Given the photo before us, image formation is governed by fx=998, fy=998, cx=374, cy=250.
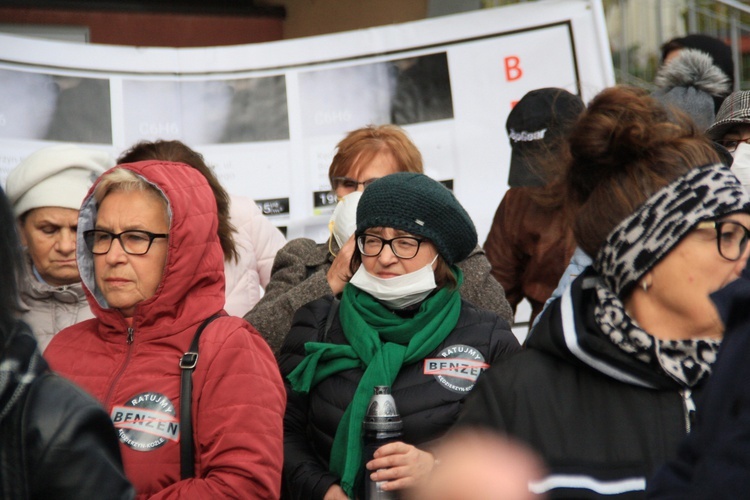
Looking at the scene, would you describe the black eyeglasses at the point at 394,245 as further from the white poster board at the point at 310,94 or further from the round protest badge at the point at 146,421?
the white poster board at the point at 310,94

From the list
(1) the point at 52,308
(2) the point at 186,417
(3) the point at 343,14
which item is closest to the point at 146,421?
(2) the point at 186,417

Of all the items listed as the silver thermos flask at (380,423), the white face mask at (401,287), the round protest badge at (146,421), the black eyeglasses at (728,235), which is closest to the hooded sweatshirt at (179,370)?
the round protest badge at (146,421)

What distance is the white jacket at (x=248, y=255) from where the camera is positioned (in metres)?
4.29

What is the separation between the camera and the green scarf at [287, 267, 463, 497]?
3115 mm

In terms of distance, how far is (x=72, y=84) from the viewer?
18.1 feet

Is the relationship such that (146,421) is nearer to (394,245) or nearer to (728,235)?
(394,245)

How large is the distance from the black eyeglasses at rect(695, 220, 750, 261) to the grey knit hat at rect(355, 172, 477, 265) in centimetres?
134

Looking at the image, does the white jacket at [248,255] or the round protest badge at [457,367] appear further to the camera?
the white jacket at [248,255]

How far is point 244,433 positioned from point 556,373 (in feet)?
3.22

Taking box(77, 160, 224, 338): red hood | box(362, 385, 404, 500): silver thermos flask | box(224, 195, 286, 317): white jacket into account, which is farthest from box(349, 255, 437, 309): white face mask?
box(224, 195, 286, 317): white jacket

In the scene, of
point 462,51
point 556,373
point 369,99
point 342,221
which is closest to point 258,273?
point 342,221

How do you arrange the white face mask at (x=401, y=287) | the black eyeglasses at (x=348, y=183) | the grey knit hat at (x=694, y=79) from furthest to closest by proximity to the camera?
the grey knit hat at (x=694, y=79) → the black eyeglasses at (x=348, y=183) → the white face mask at (x=401, y=287)

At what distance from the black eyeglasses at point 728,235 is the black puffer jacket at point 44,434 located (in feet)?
4.24

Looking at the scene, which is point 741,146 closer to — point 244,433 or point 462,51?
point 462,51
